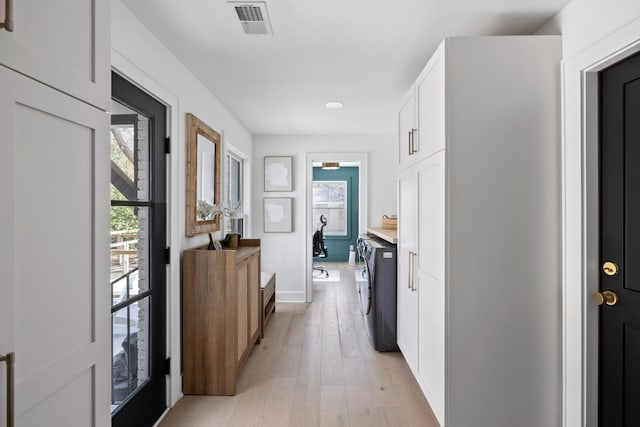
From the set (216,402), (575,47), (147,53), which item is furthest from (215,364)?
(575,47)

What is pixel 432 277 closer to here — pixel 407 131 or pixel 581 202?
pixel 581 202

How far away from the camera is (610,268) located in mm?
1577

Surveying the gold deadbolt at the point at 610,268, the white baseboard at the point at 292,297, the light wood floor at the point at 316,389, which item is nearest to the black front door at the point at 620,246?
the gold deadbolt at the point at 610,268

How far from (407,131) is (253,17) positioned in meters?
1.40

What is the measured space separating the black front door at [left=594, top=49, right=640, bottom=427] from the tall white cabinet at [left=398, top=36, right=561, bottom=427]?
0.70 feet

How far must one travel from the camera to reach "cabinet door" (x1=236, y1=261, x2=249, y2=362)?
265cm

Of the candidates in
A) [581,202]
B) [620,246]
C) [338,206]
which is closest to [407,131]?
[581,202]

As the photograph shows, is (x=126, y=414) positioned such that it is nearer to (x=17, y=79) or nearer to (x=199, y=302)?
(x=199, y=302)

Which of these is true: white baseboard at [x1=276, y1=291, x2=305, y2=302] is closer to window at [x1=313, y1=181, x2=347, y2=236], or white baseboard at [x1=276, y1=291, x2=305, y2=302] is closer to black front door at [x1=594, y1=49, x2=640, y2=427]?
black front door at [x1=594, y1=49, x2=640, y2=427]

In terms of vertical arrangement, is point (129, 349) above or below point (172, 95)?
below

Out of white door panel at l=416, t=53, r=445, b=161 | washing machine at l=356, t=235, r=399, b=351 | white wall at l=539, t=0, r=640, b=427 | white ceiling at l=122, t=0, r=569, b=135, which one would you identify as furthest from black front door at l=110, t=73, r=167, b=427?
white wall at l=539, t=0, r=640, b=427

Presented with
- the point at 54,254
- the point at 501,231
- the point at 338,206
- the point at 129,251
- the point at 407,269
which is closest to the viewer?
the point at 54,254

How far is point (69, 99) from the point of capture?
96 cm

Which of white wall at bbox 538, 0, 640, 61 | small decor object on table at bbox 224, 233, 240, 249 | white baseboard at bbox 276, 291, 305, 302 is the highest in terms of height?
white wall at bbox 538, 0, 640, 61
